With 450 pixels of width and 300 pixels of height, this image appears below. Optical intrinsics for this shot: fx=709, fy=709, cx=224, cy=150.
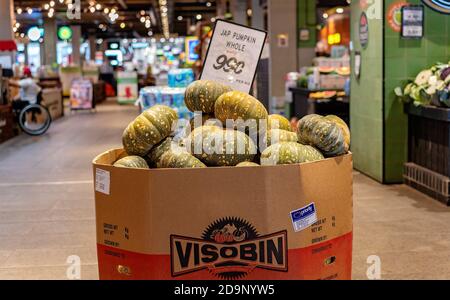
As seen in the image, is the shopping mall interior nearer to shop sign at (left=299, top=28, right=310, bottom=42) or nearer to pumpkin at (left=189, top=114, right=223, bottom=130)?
pumpkin at (left=189, top=114, right=223, bottom=130)

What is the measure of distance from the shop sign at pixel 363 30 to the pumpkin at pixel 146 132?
5.01 m

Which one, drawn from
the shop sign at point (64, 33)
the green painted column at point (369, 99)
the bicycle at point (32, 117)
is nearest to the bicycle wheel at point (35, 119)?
the bicycle at point (32, 117)

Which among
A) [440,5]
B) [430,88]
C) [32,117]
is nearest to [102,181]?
[430,88]

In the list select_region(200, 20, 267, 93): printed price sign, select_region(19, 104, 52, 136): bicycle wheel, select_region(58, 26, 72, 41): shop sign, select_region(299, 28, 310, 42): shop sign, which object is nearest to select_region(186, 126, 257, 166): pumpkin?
select_region(200, 20, 267, 93): printed price sign

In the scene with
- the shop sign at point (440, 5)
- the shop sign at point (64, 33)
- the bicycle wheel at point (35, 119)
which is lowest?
the bicycle wheel at point (35, 119)

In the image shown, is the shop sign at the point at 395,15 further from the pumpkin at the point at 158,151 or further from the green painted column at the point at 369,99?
the pumpkin at the point at 158,151

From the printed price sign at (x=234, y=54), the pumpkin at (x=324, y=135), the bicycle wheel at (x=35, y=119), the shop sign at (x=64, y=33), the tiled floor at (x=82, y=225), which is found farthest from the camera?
the shop sign at (x=64, y=33)

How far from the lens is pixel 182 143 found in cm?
310

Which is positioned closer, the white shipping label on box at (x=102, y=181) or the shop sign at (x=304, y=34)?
the white shipping label on box at (x=102, y=181)

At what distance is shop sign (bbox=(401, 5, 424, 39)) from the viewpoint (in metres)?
7.11

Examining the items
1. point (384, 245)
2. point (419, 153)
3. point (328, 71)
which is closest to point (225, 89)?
point (384, 245)

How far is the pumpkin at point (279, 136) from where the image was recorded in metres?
3.10

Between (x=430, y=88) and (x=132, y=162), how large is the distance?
436 centimetres

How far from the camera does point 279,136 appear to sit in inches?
123
